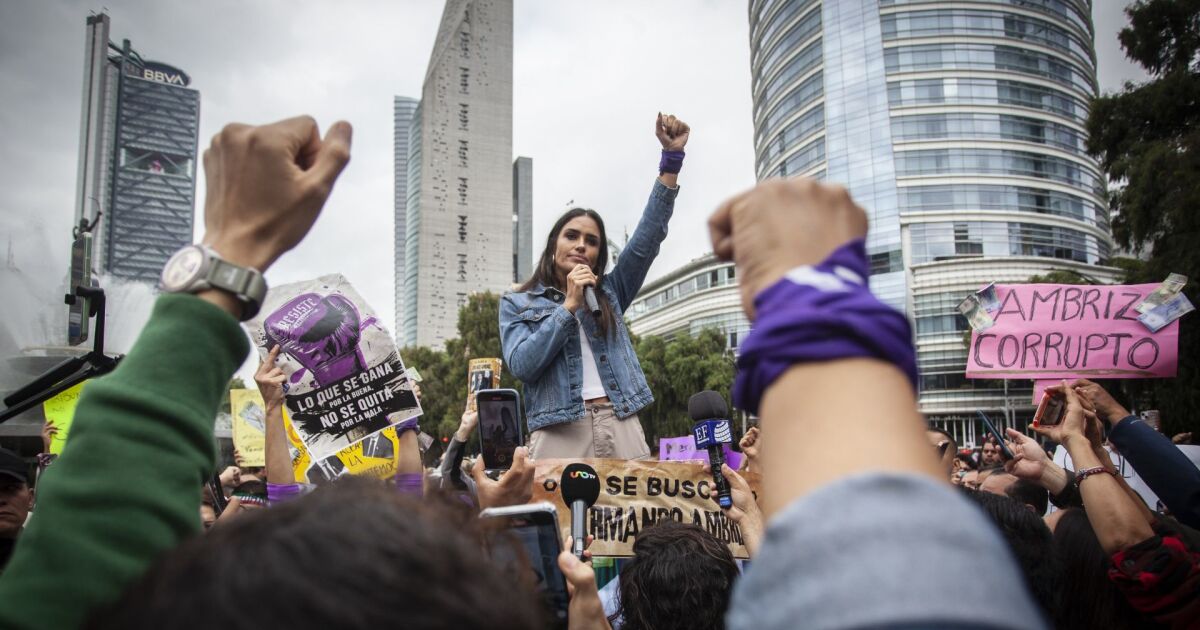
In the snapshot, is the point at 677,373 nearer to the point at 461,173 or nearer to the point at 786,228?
the point at 786,228

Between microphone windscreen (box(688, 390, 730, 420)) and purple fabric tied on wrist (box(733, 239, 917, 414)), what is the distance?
2582 mm

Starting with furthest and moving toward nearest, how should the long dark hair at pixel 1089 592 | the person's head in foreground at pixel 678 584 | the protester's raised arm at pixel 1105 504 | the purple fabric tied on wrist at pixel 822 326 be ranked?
1. the long dark hair at pixel 1089 592
2. the protester's raised arm at pixel 1105 504
3. the person's head in foreground at pixel 678 584
4. the purple fabric tied on wrist at pixel 822 326

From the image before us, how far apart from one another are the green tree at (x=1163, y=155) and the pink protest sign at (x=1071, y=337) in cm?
885

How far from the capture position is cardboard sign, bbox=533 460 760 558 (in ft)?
10.1

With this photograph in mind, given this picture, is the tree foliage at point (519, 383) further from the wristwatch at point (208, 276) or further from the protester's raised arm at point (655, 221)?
the wristwatch at point (208, 276)

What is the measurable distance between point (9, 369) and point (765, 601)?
1120cm

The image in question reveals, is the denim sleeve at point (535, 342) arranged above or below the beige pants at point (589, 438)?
above

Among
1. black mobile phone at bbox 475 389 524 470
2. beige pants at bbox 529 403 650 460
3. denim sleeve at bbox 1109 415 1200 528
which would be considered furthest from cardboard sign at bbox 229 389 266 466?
denim sleeve at bbox 1109 415 1200 528

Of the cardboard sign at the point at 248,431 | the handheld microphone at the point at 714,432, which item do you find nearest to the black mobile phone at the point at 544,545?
the handheld microphone at the point at 714,432

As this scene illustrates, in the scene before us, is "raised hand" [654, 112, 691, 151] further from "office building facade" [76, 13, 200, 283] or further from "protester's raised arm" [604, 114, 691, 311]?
"office building facade" [76, 13, 200, 283]

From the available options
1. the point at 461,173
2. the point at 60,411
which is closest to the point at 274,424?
the point at 60,411

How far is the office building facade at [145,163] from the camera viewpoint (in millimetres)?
125562

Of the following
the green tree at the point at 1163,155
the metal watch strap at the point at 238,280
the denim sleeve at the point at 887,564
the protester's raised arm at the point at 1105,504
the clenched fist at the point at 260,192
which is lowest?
the protester's raised arm at the point at 1105,504

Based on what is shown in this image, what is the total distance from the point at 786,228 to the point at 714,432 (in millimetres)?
2482
